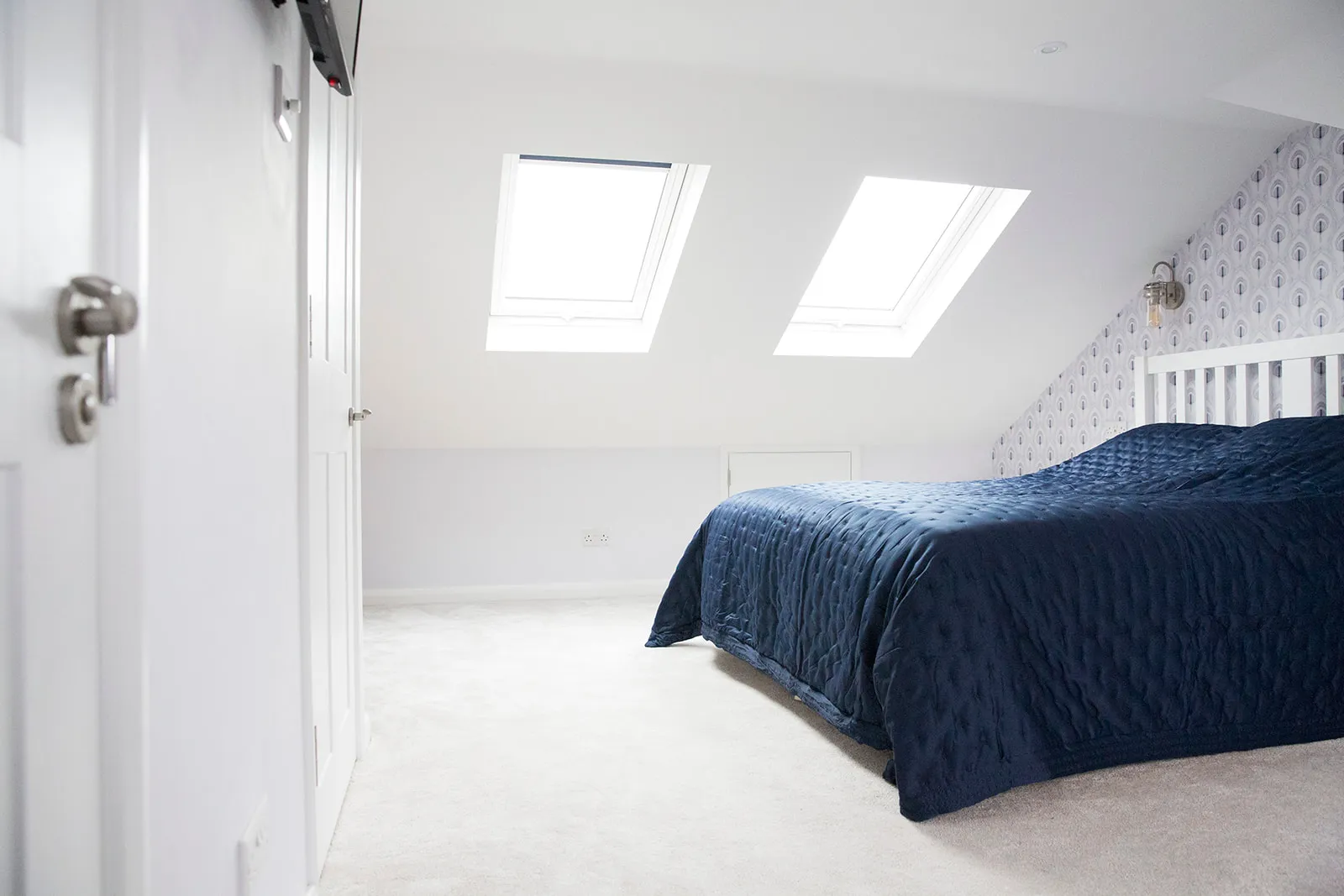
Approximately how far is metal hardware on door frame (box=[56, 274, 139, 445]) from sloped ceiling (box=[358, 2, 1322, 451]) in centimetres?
199

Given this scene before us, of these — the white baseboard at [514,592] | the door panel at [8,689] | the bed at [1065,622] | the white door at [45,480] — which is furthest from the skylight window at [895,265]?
the door panel at [8,689]

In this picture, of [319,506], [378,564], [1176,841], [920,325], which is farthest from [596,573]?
[1176,841]

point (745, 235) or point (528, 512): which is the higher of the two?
point (745, 235)

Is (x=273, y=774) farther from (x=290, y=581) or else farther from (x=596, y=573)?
(x=596, y=573)

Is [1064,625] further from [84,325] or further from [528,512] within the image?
[528,512]

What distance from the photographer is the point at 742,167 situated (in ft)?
10.2

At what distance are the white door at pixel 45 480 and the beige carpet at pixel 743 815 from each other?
3.38 ft

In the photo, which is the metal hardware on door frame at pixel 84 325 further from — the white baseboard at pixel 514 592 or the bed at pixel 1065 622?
the white baseboard at pixel 514 592

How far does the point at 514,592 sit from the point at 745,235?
1.93 m

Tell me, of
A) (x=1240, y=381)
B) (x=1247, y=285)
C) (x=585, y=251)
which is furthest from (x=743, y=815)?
(x=1247, y=285)

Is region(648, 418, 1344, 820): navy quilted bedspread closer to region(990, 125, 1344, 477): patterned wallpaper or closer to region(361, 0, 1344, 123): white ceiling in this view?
region(990, 125, 1344, 477): patterned wallpaper

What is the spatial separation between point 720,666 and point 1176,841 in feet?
4.89

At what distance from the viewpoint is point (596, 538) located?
434 centimetres

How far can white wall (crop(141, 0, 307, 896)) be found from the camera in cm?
82
